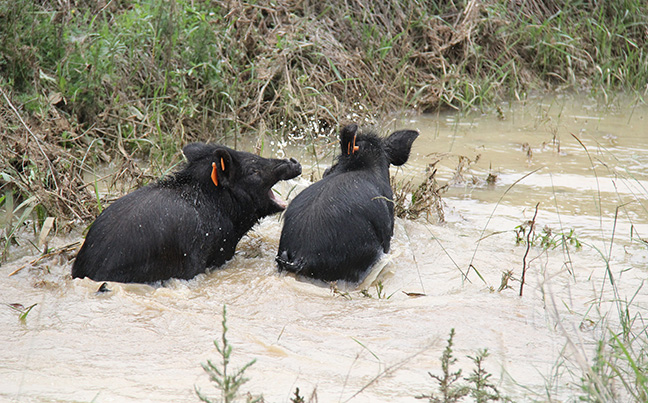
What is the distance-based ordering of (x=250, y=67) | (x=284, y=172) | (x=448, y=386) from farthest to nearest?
1. (x=250, y=67)
2. (x=284, y=172)
3. (x=448, y=386)

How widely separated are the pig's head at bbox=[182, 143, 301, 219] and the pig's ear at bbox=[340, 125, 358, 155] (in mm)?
424

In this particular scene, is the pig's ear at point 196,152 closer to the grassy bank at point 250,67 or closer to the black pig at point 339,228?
the black pig at point 339,228

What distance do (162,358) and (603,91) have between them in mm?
7914

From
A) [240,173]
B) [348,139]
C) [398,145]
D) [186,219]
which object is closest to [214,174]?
[240,173]

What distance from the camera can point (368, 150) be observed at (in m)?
6.05

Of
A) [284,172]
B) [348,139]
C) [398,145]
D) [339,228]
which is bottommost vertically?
[339,228]

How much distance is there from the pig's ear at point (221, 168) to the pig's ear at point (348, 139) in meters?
0.94

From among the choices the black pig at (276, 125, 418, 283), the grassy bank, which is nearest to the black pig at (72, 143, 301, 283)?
the black pig at (276, 125, 418, 283)

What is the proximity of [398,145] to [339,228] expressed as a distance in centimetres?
148

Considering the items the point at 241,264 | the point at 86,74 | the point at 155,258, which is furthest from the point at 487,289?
the point at 86,74

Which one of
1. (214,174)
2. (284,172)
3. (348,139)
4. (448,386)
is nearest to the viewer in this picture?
(448,386)

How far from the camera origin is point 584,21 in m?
10.8

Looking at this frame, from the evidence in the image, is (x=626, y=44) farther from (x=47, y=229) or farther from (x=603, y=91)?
(x=47, y=229)

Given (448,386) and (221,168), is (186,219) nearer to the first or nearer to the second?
(221,168)
